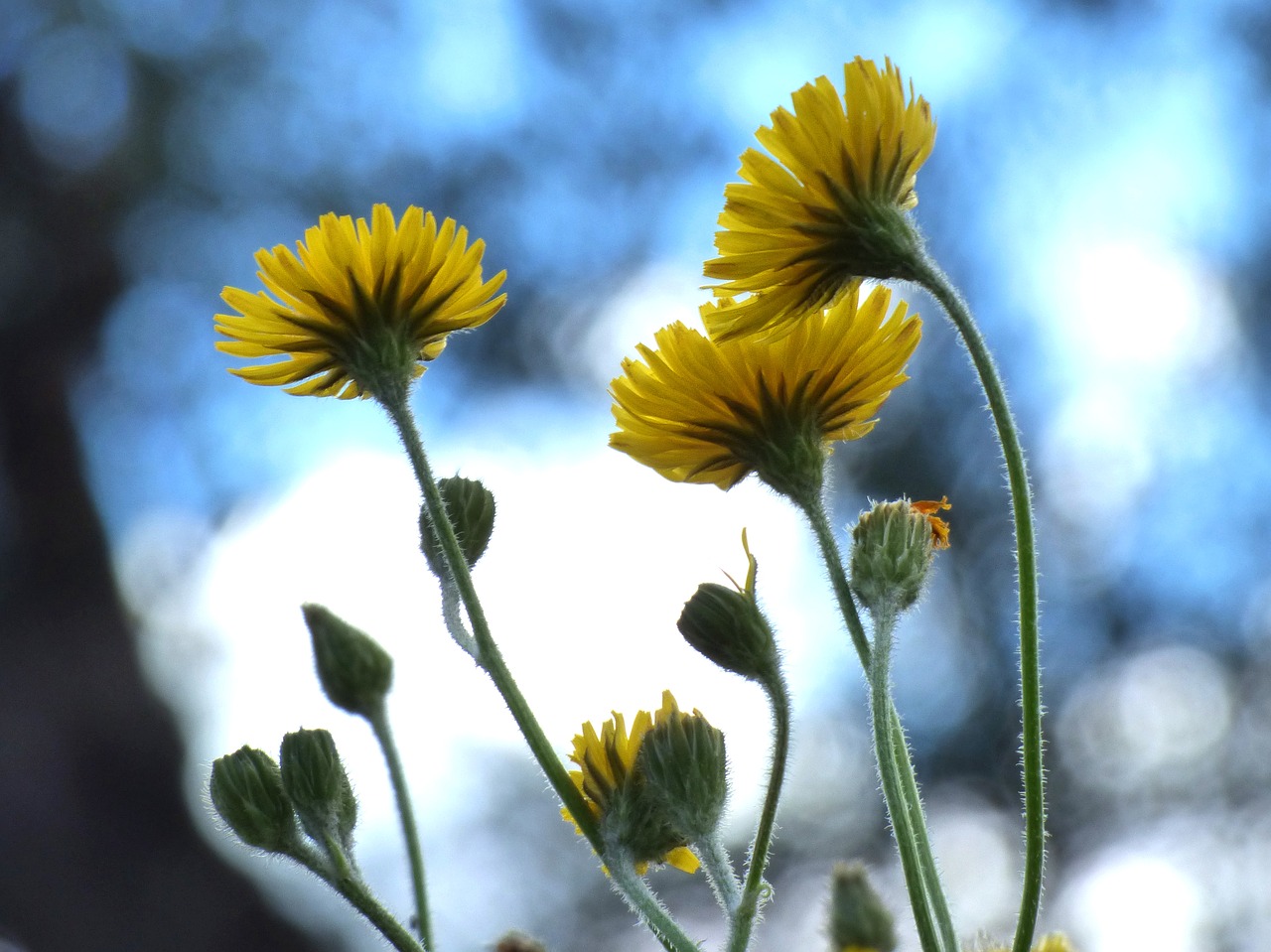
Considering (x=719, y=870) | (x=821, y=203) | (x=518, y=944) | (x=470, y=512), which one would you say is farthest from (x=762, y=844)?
(x=821, y=203)

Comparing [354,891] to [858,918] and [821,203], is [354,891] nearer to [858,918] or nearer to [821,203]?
[858,918]

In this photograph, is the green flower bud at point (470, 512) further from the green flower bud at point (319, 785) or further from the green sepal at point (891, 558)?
the green sepal at point (891, 558)

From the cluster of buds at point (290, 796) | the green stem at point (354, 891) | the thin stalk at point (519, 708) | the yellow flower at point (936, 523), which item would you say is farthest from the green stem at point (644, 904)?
the yellow flower at point (936, 523)

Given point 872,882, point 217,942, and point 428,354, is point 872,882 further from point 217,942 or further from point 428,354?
point 217,942

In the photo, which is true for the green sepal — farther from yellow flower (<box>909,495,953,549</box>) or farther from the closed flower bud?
yellow flower (<box>909,495,953,549</box>)

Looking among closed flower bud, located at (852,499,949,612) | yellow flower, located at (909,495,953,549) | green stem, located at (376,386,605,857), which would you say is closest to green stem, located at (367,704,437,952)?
green stem, located at (376,386,605,857)

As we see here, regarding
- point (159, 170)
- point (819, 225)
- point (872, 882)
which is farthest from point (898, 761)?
point (159, 170)
